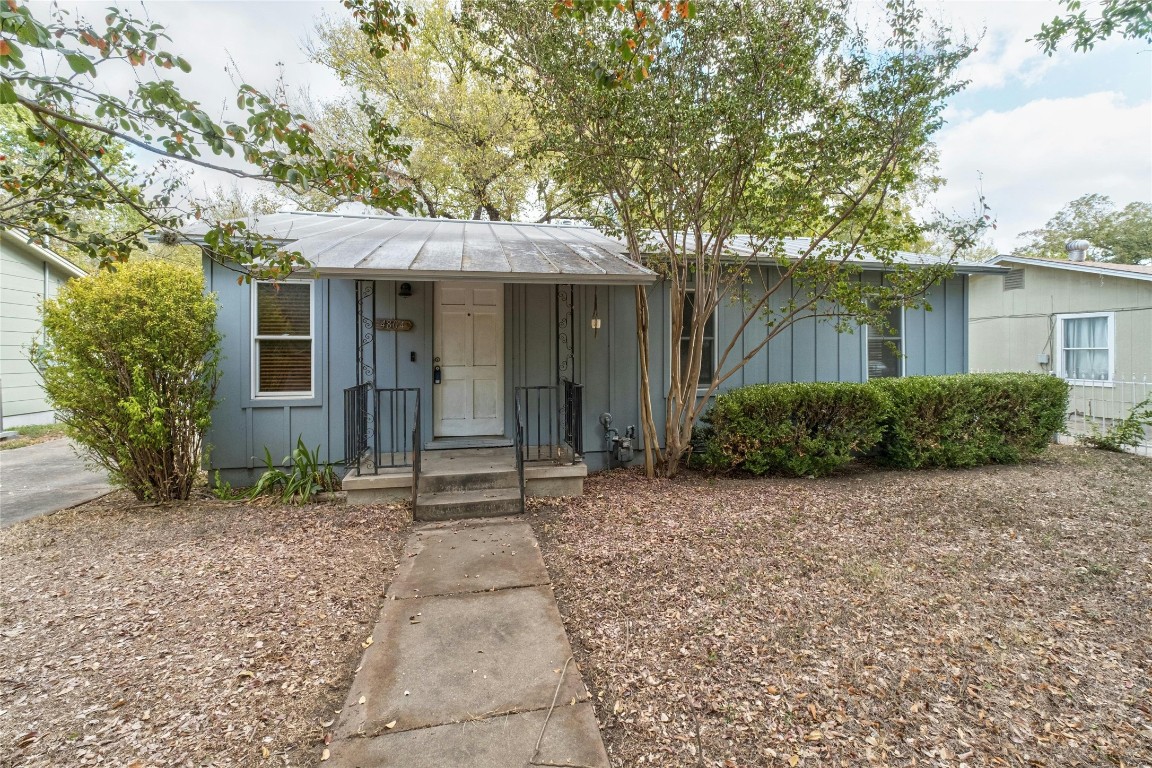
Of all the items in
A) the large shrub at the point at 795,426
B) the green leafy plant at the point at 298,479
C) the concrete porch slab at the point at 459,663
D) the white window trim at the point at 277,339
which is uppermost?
the white window trim at the point at 277,339

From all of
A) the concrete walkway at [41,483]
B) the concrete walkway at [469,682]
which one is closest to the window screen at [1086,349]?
the concrete walkway at [469,682]

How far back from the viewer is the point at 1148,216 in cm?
2138

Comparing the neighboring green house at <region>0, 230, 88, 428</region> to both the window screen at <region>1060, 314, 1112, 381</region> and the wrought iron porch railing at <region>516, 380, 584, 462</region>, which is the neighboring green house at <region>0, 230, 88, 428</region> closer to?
the wrought iron porch railing at <region>516, 380, 584, 462</region>

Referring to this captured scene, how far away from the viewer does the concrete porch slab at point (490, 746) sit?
1903 mm

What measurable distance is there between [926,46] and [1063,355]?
909cm

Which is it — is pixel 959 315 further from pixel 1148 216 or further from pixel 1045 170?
pixel 1148 216

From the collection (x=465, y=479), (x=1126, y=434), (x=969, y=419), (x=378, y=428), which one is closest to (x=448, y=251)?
(x=378, y=428)

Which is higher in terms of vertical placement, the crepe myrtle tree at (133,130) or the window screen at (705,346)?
the crepe myrtle tree at (133,130)

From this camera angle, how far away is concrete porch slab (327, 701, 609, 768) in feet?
6.24

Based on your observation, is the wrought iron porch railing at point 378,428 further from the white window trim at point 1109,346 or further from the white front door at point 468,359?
the white window trim at point 1109,346

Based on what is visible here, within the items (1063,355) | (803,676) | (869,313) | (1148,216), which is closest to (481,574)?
(803,676)

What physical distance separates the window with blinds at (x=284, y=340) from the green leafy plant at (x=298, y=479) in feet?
2.24

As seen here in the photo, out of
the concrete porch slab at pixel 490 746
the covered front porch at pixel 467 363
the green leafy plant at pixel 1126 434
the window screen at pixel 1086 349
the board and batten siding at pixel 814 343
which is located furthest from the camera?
the window screen at pixel 1086 349

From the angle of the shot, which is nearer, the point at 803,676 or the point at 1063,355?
the point at 803,676
